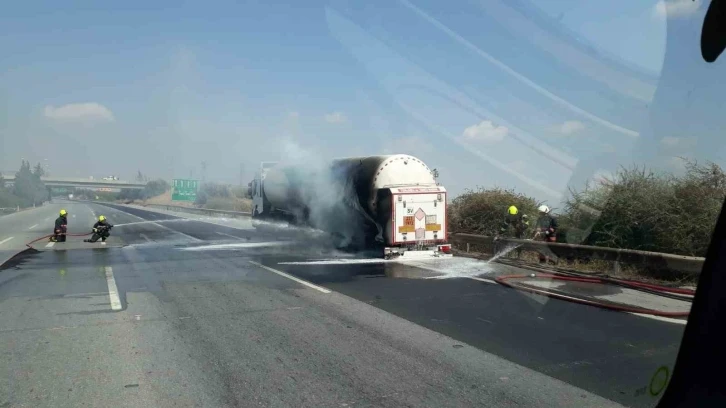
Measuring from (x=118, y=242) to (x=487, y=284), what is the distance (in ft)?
54.1

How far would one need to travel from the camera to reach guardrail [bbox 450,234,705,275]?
32.3 feet

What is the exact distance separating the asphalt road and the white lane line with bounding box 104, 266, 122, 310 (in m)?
0.04

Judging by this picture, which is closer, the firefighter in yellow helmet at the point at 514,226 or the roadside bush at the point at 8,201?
the firefighter in yellow helmet at the point at 514,226

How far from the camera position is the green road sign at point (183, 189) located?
188 feet

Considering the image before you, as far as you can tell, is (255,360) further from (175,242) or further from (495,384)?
(175,242)

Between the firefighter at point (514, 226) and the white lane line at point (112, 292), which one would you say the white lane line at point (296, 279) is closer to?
the white lane line at point (112, 292)

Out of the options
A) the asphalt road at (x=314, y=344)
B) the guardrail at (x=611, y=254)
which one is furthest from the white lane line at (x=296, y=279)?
the guardrail at (x=611, y=254)

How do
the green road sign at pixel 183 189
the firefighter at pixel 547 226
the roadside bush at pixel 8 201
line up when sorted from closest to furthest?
1. the firefighter at pixel 547 226
2. the green road sign at pixel 183 189
3. the roadside bush at pixel 8 201

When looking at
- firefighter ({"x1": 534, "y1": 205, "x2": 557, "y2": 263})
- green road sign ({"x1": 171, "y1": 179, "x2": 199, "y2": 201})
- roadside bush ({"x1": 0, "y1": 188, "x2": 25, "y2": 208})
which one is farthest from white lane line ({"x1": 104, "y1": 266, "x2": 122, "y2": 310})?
roadside bush ({"x1": 0, "y1": 188, "x2": 25, "y2": 208})

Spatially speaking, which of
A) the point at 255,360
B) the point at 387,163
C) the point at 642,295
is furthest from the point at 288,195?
the point at 255,360

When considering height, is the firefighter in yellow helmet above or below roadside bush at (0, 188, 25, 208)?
above

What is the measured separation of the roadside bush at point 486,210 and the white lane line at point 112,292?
10949 millimetres

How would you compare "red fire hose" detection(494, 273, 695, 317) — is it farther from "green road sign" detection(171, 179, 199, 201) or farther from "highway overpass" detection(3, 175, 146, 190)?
"highway overpass" detection(3, 175, 146, 190)

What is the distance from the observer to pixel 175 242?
21828 mm
